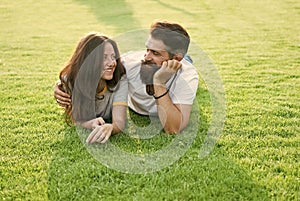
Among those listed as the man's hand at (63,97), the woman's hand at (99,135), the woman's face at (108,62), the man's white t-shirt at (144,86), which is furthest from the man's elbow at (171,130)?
the man's hand at (63,97)

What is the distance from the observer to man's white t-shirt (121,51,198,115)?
3.43 m

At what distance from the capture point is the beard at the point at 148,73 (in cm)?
349

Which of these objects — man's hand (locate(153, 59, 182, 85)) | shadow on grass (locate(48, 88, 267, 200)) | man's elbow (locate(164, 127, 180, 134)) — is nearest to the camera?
shadow on grass (locate(48, 88, 267, 200))

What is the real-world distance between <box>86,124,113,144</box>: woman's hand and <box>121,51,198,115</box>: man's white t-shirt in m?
0.64

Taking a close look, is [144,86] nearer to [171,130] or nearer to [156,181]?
[171,130]

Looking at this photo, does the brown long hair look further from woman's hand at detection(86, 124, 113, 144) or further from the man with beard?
woman's hand at detection(86, 124, 113, 144)

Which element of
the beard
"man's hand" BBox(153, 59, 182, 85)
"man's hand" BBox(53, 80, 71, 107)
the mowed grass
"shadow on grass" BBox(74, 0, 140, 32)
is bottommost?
"shadow on grass" BBox(74, 0, 140, 32)

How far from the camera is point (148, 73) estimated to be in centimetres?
353

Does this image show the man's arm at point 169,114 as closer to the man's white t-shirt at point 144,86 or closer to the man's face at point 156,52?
the man's white t-shirt at point 144,86

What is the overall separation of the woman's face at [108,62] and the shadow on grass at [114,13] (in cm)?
769

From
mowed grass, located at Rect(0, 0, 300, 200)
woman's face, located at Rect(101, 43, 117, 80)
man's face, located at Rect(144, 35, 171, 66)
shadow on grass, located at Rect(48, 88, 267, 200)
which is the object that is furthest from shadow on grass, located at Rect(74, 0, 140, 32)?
shadow on grass, located at Rect(48, 88, 267, 200)

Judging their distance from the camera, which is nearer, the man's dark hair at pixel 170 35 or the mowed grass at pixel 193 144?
the mowed grass at pixel 193 144

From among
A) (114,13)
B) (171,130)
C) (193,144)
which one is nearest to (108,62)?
(171,130)

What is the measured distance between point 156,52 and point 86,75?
0.64 metres
